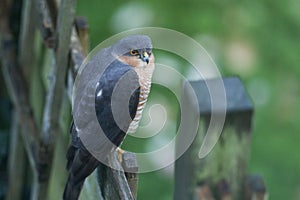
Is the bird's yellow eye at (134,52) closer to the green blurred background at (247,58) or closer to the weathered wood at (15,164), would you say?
the weathered wood at (15,164)

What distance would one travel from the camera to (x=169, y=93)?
22.4 feet

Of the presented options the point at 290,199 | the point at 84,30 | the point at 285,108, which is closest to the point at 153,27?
the point at 285,108

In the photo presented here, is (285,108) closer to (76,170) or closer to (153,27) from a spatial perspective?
(153,27)

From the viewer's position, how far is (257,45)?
24.2ft

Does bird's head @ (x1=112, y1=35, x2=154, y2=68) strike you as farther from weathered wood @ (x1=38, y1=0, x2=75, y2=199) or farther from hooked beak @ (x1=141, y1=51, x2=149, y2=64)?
weathered wood @ (x1=38, y1=0, x2=75, y2=199)

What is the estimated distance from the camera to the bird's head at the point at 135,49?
13.8 feet

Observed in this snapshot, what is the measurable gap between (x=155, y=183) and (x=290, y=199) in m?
1.07

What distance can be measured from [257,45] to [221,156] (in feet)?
12.5

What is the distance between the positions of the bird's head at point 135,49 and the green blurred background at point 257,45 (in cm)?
259

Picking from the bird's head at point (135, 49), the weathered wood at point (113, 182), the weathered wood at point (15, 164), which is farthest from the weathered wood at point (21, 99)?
the weathered wood at point (113, 182)

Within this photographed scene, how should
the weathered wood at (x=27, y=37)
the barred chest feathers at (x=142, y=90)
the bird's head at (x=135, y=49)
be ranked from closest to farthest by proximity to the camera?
the barred chest feathers at (x=142, y=90) < the bird's head at (x=135, y=49) < the weathered wood at (x=27, y=37)

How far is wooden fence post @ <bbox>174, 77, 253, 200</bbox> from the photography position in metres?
3.62

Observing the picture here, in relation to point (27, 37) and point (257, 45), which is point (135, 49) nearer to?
point (27, 37)

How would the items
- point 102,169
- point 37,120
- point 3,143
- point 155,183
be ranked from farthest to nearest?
point 155,183 → point 3,143 → point 37,120 → point 102,169
